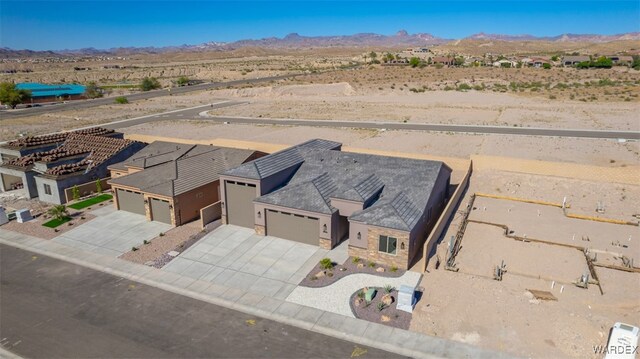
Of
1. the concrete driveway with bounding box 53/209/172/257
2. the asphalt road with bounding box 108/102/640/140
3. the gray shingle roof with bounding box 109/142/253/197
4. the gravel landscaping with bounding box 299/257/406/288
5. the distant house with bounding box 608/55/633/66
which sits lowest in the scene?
the gravel landscaping with bounding box 299/257/406/288

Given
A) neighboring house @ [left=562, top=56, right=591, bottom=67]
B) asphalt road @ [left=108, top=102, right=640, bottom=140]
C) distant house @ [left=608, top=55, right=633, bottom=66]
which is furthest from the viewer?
neighboring house @ [left=562, top=56, right=591, bottom=67]

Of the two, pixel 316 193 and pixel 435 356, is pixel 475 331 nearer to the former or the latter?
pixel 435 356

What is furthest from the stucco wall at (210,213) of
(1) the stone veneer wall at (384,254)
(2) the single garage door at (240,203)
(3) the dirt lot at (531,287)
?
(3) the dirt lot at (531,287)

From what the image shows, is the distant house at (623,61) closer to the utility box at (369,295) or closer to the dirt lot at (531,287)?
the dirt lot at (531,287)

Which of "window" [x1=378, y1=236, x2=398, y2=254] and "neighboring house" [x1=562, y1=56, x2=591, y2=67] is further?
"neighboring house" [x1=562, y1=56, x2=591, y2=67]

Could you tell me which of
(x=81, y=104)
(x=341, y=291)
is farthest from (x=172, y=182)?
(x=81, y=104)

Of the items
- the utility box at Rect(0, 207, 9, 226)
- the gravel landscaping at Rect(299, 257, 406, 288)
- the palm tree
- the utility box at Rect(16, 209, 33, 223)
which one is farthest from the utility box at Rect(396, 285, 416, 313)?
the utility box at Rect(0, 207, 9, 226)

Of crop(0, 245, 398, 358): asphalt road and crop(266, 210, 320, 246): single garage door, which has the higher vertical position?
crop(266, 210, 320, 246): single garage door

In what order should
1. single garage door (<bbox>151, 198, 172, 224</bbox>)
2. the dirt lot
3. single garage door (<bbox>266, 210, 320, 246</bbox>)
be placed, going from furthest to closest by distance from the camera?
single garage door (<bbox>151, 198, 172, 224</bbox>)
single garage door (<bbox>266, 210, 320, 246</bbox>)
the dirt lot

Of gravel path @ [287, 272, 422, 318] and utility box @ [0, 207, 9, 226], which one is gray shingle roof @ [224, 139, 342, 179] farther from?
utility box @ [0, 207, 9, 226]
